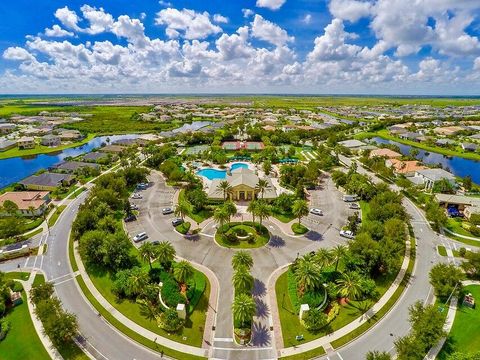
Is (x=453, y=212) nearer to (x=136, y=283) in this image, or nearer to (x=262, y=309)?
(x=262, y=309)

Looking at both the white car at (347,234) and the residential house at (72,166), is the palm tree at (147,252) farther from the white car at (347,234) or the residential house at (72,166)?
the residential house at (72,166)

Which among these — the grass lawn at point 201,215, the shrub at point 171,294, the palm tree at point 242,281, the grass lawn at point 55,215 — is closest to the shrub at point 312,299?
the palm tree at point 242,281

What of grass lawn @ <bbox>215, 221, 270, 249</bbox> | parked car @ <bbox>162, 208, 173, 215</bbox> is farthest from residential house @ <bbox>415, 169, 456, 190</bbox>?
parked car @ <bbox>162, 208, 173, 215</bbox>

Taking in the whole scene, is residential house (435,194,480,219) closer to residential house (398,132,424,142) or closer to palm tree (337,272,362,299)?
palm tree (337,272,362,299)

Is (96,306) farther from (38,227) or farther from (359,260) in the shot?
(359,260)

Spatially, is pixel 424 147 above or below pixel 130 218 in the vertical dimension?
below

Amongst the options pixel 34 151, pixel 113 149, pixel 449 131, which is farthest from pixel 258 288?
pixel 449 131
